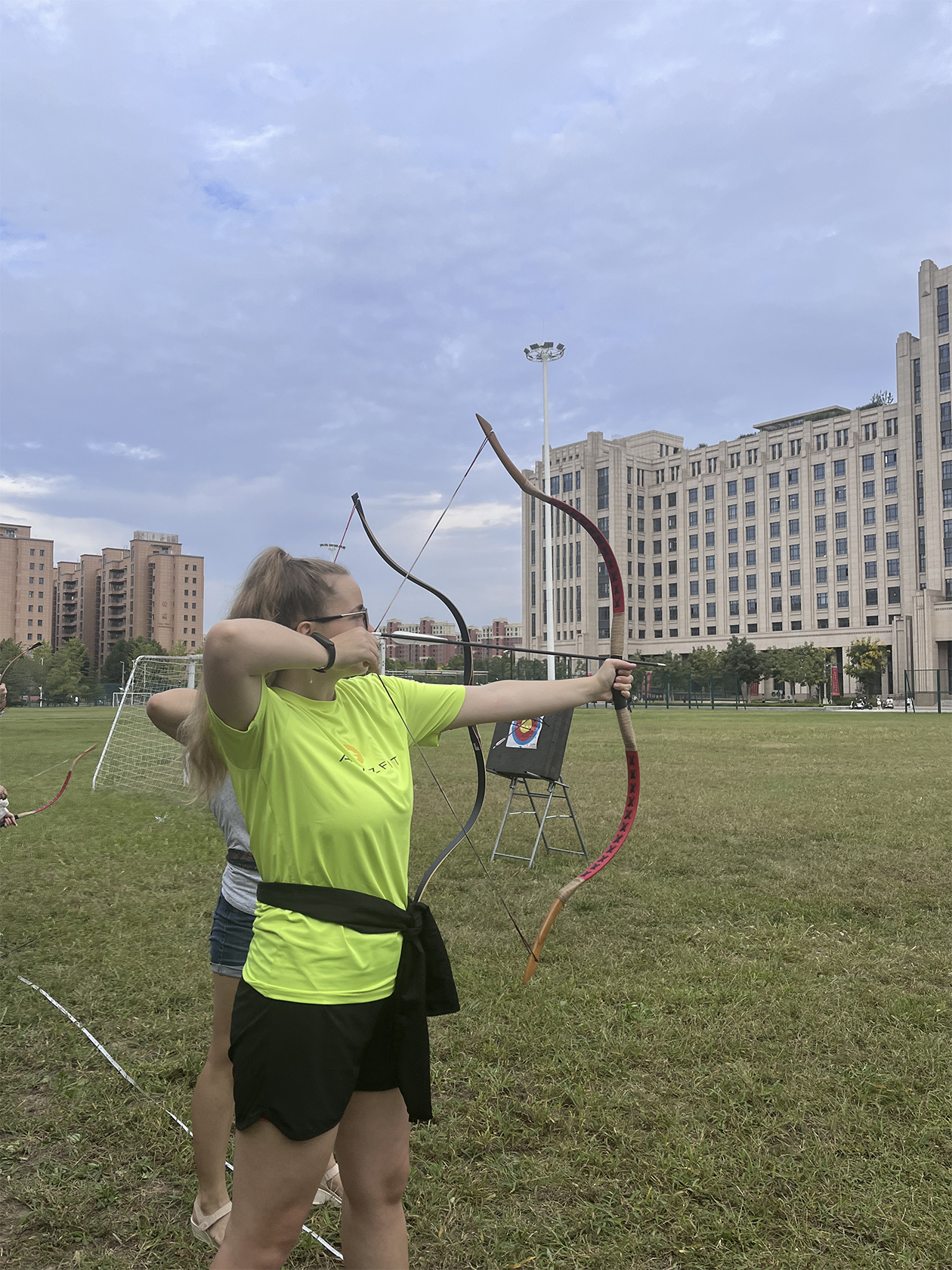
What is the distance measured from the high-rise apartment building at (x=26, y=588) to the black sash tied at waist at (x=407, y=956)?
7244 cm

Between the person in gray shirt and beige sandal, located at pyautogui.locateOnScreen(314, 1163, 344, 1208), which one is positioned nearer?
the person in gray shirt

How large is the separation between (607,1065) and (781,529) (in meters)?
79.2

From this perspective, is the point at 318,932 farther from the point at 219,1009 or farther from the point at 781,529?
the point at 781,529

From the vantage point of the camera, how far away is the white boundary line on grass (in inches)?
94.3

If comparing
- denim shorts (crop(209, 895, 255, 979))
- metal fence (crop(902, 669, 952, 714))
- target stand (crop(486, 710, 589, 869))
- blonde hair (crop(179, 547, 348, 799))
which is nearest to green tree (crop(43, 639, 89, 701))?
metal fence (crop(902, 669, 952, 714))

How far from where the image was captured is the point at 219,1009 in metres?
2.28

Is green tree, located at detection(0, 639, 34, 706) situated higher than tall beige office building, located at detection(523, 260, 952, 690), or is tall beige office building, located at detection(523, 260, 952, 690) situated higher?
tall beige office building, located at detection(523, 260, 952, 690)

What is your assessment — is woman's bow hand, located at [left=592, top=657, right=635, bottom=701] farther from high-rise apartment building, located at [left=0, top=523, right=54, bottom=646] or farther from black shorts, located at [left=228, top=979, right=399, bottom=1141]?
high-rise apartment building, located at [left=0, top=523, right=54, bottom=646]

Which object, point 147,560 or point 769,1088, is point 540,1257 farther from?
point 147,560

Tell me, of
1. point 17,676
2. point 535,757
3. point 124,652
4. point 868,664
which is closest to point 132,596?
point 124,652

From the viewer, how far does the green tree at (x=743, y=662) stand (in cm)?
6450

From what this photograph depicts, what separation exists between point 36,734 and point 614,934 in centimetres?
2467

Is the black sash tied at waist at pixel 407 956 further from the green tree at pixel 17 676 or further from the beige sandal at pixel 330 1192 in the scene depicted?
the green tree at pixel 17 676

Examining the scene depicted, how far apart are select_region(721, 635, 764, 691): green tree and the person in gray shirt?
64635 millimetres
